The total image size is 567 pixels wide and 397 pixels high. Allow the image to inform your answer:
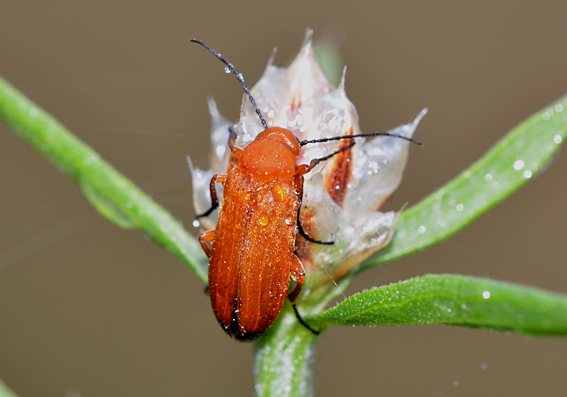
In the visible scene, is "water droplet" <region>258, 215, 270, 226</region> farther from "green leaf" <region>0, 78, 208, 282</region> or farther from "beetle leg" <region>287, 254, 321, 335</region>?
"green leaf" <region>0, 78, 208, 282</region>

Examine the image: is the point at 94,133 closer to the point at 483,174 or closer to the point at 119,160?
the point at 119,160

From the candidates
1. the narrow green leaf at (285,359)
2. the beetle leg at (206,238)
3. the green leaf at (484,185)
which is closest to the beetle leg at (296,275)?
the narrow green leaf at (285,359)

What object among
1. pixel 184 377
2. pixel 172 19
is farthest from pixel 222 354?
pixel 172 19

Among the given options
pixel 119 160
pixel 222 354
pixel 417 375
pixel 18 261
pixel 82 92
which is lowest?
pixel 417 375

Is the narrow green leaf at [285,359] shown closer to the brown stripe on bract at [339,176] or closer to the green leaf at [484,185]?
the green leaf at [484,185]

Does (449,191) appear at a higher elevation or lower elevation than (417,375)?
higher

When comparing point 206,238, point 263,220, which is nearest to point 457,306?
point 263,220

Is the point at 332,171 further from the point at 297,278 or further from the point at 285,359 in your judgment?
the point at 285,359

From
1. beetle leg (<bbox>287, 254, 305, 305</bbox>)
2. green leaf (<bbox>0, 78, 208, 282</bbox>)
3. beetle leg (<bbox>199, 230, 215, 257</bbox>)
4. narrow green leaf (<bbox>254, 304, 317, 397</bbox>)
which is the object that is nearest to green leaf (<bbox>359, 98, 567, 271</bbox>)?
beetle leg (<bbox>287, 254, 305, 305</bbox>)
